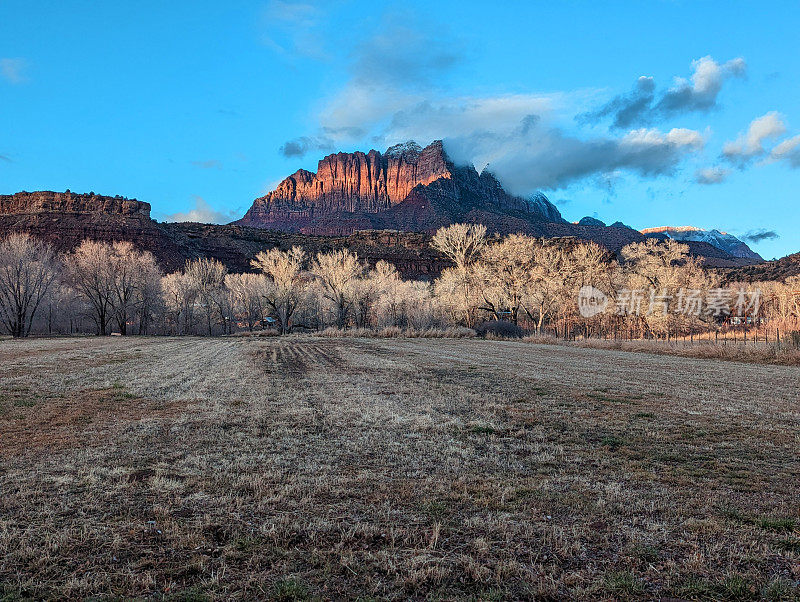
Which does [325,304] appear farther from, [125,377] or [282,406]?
[282,406]

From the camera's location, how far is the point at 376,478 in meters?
6.37

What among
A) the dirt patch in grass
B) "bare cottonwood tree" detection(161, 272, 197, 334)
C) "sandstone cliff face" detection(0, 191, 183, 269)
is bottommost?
the dirt patch in grass

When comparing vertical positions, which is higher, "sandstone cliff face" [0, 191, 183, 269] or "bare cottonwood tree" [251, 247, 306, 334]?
"sandstone cliff face" [0, 191, 183, 269]

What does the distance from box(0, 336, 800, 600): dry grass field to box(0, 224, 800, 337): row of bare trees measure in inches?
1509

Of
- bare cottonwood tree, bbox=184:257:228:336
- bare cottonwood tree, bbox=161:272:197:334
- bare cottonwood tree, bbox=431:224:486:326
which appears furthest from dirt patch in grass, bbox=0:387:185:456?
bare cottonwood tree, bbox=161:272:197:334

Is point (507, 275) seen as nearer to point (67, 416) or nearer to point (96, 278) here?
point (67, 416)

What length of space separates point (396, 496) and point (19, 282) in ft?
187

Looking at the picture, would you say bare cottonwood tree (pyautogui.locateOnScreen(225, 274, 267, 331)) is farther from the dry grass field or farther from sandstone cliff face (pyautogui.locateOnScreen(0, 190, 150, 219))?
sandstone cliff face (pyautogui.locateOnScreen(0, 190, 150, 219))

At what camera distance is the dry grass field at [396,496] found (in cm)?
390

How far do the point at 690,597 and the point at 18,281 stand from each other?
197 feet

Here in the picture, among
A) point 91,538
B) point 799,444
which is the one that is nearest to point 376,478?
point 91,538

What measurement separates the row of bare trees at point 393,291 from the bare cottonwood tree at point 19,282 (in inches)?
4.3

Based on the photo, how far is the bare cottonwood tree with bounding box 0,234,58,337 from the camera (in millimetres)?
46906

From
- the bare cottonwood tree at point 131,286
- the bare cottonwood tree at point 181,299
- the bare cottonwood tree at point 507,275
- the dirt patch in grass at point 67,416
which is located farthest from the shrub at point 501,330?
the bare cottonwood tree at point 131,286
